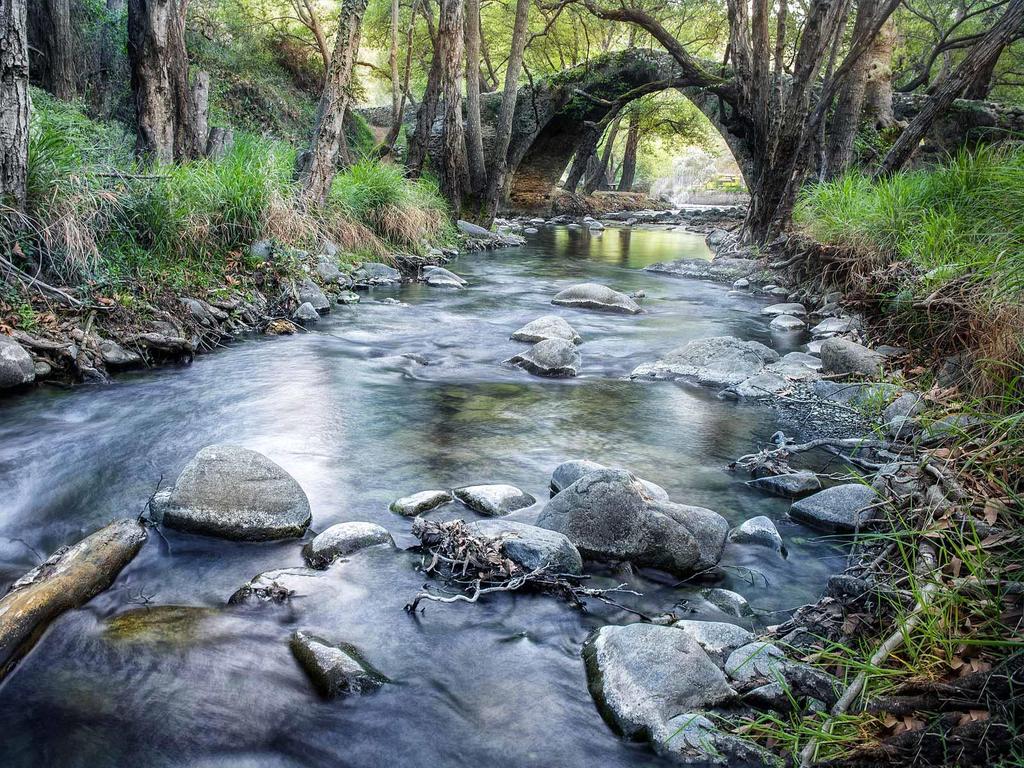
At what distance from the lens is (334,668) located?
2.30m

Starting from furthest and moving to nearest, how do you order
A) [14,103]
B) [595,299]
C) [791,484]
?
1. [595,299]
2. [14,103]
3. [791,484]

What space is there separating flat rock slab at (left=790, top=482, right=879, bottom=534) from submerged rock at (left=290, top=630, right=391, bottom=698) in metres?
2.15

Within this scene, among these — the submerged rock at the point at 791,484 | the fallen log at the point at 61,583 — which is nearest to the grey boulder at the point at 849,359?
the submerged rock at the point at 791,484

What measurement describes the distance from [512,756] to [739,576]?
133 cm

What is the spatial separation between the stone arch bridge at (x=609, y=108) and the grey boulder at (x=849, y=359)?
9120mm

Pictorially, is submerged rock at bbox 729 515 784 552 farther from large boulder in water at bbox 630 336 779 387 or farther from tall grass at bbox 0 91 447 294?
tall grass at bbox 0 91 447 294

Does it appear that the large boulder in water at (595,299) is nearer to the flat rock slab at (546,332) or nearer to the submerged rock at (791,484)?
the flat rock slab at (546,332)

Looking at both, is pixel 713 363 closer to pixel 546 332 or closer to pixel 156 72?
pixel 546 332

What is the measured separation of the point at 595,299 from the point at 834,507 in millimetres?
6098

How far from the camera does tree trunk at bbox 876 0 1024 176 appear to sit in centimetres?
646

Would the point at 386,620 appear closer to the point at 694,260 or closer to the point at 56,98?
the point at 56,98

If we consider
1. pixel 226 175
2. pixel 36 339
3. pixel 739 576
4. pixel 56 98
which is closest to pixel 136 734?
pixel 739 576

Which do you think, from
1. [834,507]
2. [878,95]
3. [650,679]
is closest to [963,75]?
[834,507]

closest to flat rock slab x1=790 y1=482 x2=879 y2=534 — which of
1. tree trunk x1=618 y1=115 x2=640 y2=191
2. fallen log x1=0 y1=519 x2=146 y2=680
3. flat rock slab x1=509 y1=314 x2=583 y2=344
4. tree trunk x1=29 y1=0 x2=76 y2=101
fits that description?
fallen log x1=0 y1=519 x2=146 y2=680
